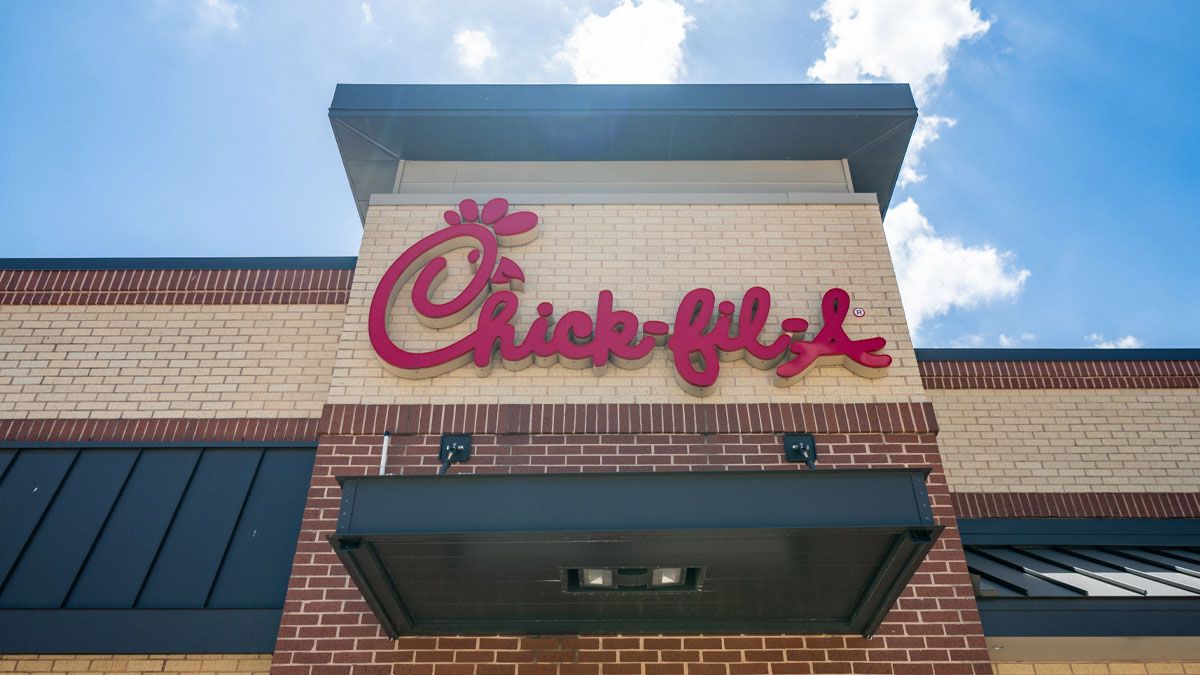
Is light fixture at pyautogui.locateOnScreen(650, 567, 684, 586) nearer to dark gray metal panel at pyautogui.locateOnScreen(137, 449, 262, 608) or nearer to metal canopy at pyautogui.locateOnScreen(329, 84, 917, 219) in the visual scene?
dark gray metal panel at pyautogui.locateOnScreen(137, 449, 262, 608)

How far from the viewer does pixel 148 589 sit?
251 inches

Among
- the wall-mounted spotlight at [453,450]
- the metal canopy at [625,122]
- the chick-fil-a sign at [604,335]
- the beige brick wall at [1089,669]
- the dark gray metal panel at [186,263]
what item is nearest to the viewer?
the beige brick wall at [1089,669]

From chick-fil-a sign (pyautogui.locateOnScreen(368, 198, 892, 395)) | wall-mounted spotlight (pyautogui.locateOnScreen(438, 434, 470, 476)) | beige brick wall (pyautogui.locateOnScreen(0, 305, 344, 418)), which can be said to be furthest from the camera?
beige brick wall (pyautogui.locateOnScreen(0, 305, 344, 418))

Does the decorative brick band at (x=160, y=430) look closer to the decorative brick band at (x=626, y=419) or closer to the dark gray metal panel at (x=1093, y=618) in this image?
the decorative brick band at (x=626, y=419)

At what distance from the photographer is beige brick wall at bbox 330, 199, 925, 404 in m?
7.16

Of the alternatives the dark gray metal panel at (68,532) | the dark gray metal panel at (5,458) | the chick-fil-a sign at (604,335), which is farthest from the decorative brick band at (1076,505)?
the dark gray metal panel at (5,458)

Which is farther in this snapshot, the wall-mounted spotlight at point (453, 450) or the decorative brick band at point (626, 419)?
the decorative brick band at point (626, 419)

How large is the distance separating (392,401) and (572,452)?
1.67m

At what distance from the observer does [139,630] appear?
20.1 ft

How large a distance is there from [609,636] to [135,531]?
4.06 meters

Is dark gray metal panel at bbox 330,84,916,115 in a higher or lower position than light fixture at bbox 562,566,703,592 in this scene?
higher

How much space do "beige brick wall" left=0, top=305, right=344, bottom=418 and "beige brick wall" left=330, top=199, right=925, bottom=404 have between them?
2.72 feet

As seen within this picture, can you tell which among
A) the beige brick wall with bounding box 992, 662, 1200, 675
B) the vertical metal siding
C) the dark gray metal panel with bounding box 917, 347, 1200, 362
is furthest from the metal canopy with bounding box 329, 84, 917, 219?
the beige brick wall with bounding box 992, 662, 1200, 675

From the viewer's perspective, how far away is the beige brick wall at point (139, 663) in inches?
239
